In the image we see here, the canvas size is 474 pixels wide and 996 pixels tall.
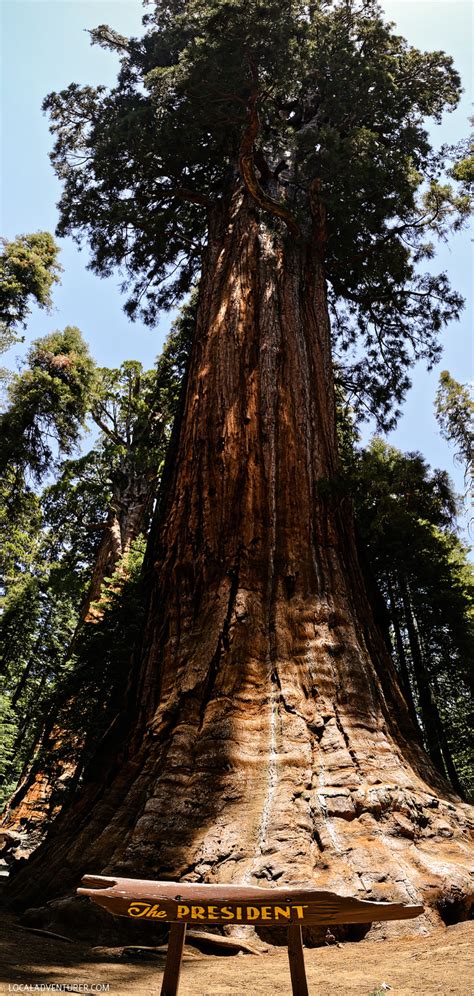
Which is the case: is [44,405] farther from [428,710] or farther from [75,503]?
[428,710]

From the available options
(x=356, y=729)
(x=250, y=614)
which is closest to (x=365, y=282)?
(x=250, y=614)

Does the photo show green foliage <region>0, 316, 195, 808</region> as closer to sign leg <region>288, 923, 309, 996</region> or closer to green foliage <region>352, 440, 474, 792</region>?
green foliage <region>352, 440, 474, 792</region>

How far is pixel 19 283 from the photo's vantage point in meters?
14.3

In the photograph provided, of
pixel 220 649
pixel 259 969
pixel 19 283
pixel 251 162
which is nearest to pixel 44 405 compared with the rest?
pixel 19 283

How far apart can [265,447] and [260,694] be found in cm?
324

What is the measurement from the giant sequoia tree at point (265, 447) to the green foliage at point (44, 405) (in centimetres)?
226

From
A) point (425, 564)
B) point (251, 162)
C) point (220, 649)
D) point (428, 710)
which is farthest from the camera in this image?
point (428, 710)

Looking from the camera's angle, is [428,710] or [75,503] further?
[75,503]

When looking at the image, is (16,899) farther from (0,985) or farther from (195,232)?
(195,232)

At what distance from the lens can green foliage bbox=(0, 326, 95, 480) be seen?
46.5 feet

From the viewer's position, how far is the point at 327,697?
18.5ft

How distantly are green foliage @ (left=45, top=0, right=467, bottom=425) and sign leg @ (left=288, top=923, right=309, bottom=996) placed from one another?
10.4m

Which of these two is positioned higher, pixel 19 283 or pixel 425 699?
pixel 19 283

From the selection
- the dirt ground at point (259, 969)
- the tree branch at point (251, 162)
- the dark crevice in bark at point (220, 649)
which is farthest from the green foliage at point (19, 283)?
the dirt ground at point (259, 969)
